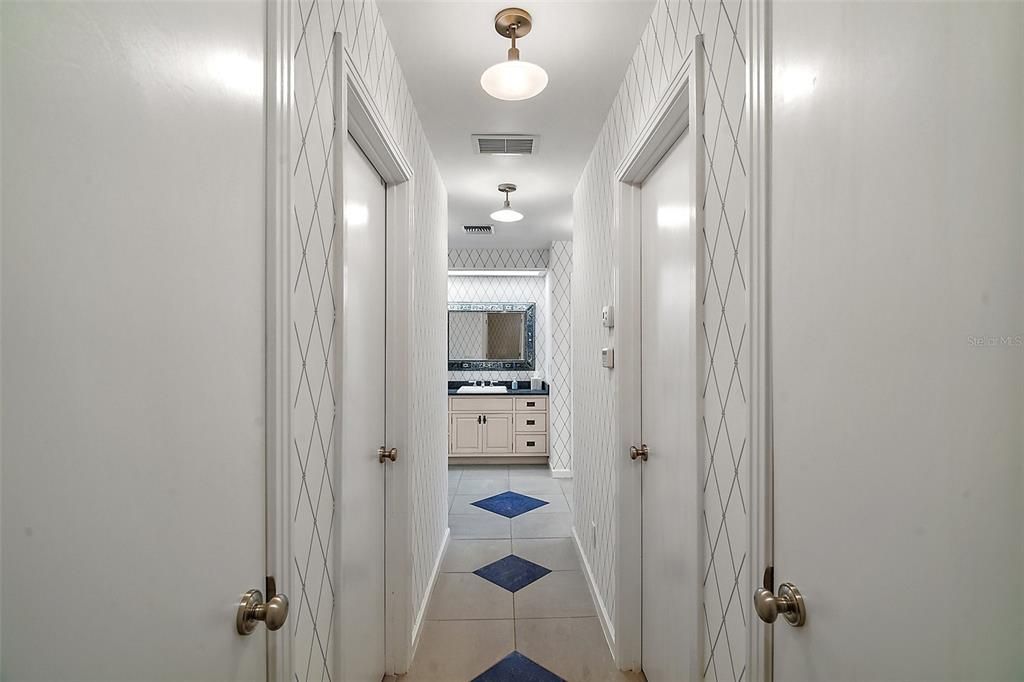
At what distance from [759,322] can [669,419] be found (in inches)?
31.8

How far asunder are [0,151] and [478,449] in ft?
16.9

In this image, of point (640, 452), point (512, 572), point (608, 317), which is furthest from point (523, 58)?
Answer: point (512, 572)

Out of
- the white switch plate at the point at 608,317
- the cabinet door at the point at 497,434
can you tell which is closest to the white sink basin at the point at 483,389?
the cabinet door at the point at 497,434

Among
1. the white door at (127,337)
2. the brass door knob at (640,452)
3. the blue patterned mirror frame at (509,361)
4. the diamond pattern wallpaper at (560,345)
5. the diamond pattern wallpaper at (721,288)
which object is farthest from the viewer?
the blue patterned mirror frame at (509,361)

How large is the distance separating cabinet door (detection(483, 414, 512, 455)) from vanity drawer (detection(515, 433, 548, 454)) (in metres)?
0.09

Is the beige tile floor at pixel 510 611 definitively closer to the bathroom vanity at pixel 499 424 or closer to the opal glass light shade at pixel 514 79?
the bathroom vanity at pixel 499 424

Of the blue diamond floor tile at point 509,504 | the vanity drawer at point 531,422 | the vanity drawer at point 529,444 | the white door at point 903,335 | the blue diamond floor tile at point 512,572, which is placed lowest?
the blue diamond floor tile at point 512,572

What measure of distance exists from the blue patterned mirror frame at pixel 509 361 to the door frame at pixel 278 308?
5.16 metres

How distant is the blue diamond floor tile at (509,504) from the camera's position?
396 cm

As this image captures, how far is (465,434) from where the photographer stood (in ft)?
17.7

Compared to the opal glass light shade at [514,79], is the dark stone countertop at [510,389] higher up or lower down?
lower down

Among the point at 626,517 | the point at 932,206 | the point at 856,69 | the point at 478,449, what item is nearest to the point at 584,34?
the point at 856,69

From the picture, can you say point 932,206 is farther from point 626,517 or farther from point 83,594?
point 626,517

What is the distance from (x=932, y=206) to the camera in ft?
1.84
